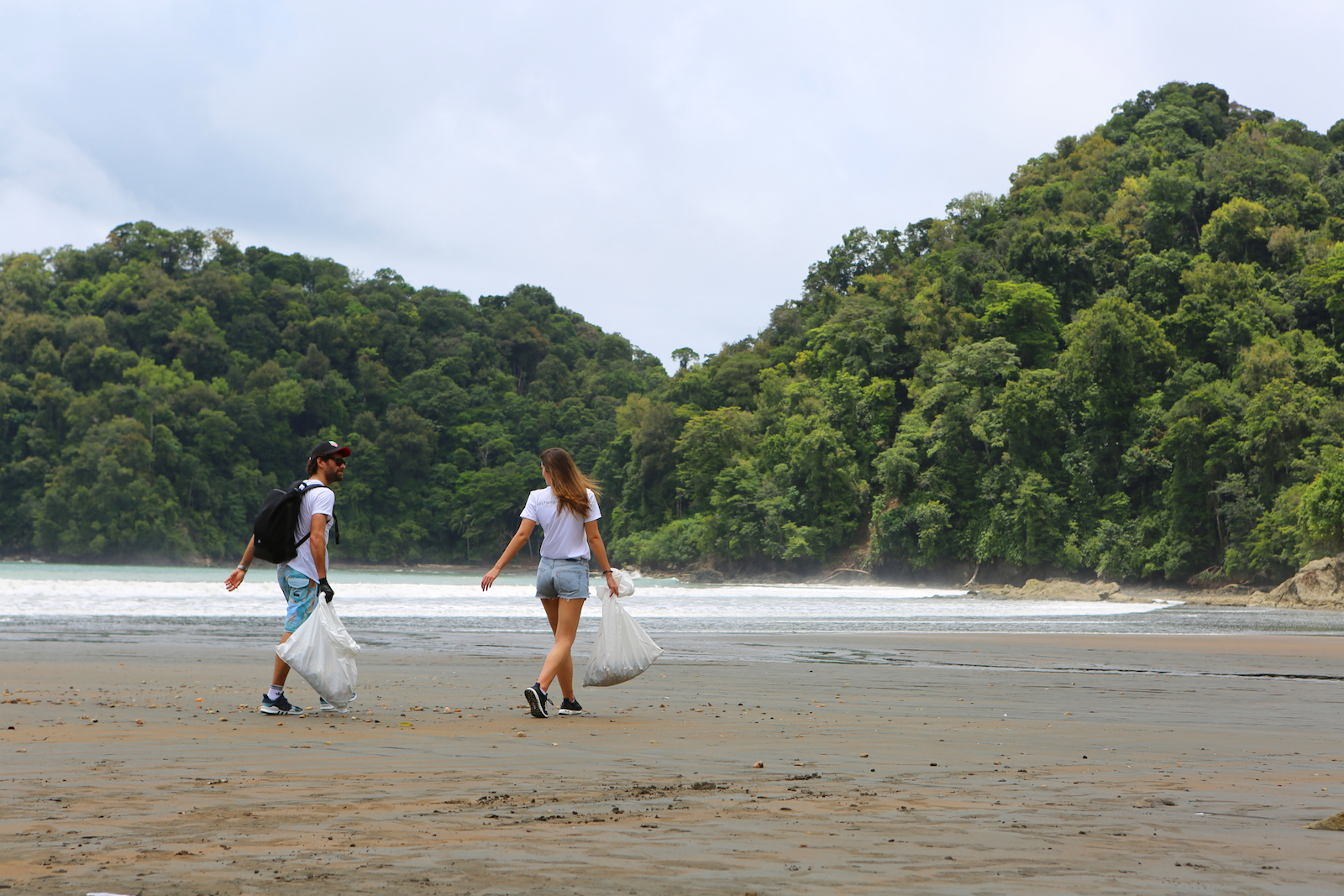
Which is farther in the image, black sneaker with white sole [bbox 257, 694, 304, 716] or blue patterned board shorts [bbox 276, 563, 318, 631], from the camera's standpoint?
blue patterned board shorts [bbox 276, 563, 318, 631]

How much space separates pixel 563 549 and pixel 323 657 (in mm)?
1598

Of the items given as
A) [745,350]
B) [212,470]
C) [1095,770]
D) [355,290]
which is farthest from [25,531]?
[1095,770]

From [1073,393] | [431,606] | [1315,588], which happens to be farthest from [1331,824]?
[1073,393]

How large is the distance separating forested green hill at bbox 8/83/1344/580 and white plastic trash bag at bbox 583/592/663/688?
41050mm

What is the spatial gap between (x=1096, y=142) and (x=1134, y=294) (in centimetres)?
2493

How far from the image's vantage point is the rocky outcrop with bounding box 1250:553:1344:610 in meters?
35.5

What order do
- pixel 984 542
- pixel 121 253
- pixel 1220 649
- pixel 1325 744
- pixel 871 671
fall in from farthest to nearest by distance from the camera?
1. pixel 121 253
2. pixel 984 542
3. pixel 1220 649
4. pixel 871 671
5. pixel 1325 744

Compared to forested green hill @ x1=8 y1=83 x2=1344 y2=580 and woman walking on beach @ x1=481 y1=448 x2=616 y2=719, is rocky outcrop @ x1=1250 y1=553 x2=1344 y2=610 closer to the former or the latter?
forested green hill @ x1=8 y1=83 x2=1344 y2=580

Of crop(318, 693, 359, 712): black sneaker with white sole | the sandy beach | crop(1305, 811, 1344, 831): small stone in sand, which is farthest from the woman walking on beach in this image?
crop(1305, 811, 1344, 831): small stone in sand

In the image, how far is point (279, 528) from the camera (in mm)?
7031

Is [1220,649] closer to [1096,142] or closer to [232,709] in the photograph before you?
[232,709]

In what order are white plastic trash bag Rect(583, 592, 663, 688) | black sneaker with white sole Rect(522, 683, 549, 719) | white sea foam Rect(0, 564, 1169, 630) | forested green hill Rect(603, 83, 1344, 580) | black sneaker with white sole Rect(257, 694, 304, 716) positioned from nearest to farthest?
black sneaker with white sole Rect(522, 683, 549, 719), black sneaker with white sole Rect(257, 694, 304, 716), white plastic trash bag Rect(583, 592, 663, 688), white sea foam Rect(0, 564, 1169, 630), forested green hill Rect(603, 83, 1344, 580)

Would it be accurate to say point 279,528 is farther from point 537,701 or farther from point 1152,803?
point 1152,803

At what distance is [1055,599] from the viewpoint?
44.6 meters
